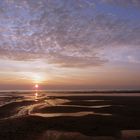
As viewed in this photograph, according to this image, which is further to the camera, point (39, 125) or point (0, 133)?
point (39, 125)

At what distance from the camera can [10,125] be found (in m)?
20.5

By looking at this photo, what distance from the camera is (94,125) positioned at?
21.2m

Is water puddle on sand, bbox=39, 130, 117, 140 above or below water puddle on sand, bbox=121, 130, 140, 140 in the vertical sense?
above

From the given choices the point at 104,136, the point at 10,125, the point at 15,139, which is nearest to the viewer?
the point at 15,139

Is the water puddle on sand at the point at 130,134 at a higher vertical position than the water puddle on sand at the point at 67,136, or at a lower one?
lower

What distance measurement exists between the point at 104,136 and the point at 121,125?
4762 mm

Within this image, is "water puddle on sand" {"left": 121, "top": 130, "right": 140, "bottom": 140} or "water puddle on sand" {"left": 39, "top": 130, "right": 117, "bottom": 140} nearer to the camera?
"water puddle on sand" {"left": 39, "top": 130, "right": 117, "bottom": 140}

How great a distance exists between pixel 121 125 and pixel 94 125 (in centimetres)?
226

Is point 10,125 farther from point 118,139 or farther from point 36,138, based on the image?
point 118,139

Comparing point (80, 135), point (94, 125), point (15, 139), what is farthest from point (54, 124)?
point (15, 139)

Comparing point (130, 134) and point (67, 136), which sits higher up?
point (67, 136)

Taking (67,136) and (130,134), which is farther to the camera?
(130,134)

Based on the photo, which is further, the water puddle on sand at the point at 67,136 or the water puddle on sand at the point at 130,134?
the water puddle on sand at the point at 130,134

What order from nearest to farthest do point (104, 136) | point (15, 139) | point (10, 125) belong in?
point (15, 139) < point (104, 136) < point (10, 125)
